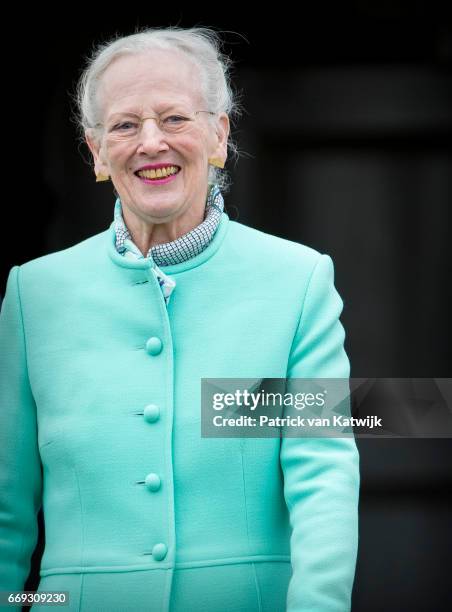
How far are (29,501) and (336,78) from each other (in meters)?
1.69

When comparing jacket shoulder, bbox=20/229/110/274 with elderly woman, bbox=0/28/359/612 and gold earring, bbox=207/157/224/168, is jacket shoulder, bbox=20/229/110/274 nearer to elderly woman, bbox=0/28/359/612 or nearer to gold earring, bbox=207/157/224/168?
elderly woman, bbox=0/28/359/612

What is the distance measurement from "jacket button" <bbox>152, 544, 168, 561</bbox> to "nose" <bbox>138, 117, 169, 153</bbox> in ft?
2.27

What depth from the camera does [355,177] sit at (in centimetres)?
342

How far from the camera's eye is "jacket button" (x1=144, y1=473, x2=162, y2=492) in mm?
1997

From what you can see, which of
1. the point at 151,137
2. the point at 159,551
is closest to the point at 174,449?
the point at 159,551

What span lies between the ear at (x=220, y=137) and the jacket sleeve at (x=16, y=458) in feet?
1.55

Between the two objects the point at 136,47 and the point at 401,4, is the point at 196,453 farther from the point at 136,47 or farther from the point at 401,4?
the point at 401,4

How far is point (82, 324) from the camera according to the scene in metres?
2.13

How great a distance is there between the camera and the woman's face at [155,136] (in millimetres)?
2104

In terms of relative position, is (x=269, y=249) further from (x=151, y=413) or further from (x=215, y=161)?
(x=151, y=413)

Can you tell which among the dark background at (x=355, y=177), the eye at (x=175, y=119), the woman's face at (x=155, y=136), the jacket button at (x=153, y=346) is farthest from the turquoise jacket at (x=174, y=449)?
the dark background at (x=355, y=177)

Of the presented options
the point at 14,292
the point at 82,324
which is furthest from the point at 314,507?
the point at 14,292

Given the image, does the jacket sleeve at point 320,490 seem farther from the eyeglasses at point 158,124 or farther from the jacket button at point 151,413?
the eyeglasses at point 158,124

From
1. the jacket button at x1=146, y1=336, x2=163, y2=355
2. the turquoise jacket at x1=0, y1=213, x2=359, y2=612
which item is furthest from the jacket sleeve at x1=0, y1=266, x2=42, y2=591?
the jacket button at x1=146, y1=336, x2=163, y2=355
